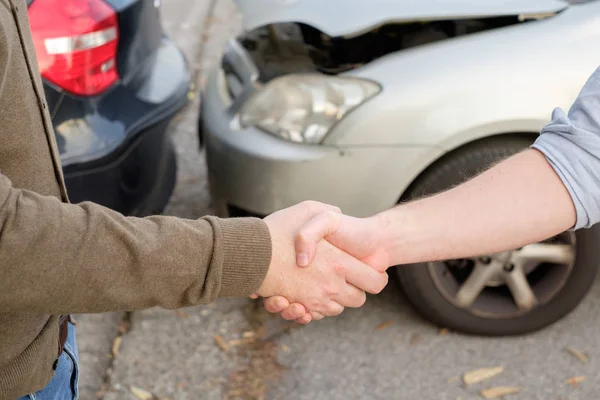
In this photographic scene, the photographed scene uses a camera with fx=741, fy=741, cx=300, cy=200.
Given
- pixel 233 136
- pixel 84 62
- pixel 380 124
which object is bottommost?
pixel 233 136

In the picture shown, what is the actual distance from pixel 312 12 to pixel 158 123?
29.0 inches

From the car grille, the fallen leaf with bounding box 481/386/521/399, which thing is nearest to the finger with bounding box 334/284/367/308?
the fallen leaf with bounding box 481/386/521/399

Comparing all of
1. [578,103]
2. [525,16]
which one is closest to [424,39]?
[525,16]

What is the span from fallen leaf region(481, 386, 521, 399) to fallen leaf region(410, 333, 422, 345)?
1.14ft

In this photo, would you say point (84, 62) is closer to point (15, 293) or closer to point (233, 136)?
point (233, 136)

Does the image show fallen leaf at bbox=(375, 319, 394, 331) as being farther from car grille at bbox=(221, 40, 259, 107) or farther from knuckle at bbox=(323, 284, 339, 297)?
knuckle at bbox=(323, 284, 339, 297)

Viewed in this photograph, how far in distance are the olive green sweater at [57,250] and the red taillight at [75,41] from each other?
1.13m

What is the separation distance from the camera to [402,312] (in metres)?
3.11

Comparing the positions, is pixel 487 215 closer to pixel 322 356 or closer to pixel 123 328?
pixel 322 356

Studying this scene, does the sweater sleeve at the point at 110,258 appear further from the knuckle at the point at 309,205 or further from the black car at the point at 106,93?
the black car at the point at 106,93

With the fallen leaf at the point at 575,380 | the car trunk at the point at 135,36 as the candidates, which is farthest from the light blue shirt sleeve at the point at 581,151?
the car trunk at the point at 135,36

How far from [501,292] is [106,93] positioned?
1698 millimetres

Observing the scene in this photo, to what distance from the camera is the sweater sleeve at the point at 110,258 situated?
1.15 m

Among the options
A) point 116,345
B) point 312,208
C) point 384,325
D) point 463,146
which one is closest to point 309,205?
point 312,208
